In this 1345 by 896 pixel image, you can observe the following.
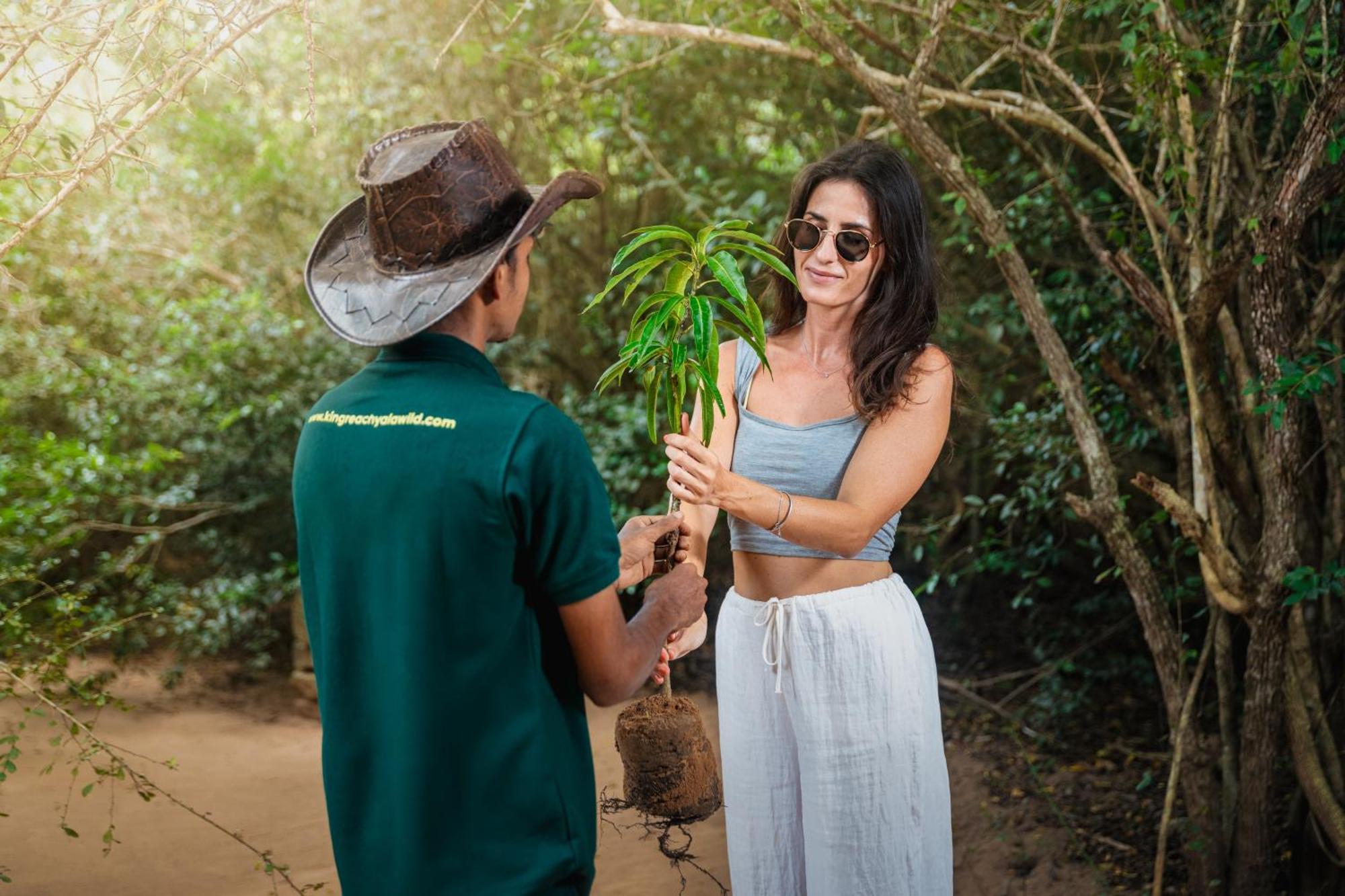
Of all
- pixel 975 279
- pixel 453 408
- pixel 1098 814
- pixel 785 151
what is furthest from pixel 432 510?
pixel 785 151

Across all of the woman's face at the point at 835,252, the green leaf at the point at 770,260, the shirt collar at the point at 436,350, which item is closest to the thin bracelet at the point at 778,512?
the green leaf at the point at 770,260

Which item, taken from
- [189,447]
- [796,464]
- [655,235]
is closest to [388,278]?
[655,235]

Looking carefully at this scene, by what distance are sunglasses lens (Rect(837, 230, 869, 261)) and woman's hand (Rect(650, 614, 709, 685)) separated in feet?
2.91

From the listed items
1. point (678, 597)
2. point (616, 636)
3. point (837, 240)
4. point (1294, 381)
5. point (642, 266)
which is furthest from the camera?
point (1294, 381)

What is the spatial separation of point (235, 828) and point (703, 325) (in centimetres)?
386

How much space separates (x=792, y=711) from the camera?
2.48 meters

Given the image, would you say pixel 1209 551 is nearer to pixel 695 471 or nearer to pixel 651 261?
pixel 695 471

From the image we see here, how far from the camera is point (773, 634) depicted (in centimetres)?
249

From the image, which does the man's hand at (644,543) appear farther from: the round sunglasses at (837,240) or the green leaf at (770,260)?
the round sunglasses at (837,240)

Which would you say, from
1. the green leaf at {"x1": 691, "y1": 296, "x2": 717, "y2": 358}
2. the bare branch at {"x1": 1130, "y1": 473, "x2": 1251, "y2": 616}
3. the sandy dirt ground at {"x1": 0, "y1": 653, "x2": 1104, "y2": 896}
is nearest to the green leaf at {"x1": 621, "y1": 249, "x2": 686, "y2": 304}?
the green leaf at {"x1": 691, "y1": 296, "x2": 717, "y2": 358}

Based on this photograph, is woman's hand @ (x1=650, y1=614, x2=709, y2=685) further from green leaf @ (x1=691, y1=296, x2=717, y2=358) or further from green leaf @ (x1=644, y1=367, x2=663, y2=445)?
green leaf @ (x1=691, y1=296, x2=717, y2=358)

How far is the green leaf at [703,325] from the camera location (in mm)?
2219

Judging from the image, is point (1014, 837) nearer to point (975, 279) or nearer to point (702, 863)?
point (702, 863)

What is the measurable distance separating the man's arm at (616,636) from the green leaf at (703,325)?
1.88ft
